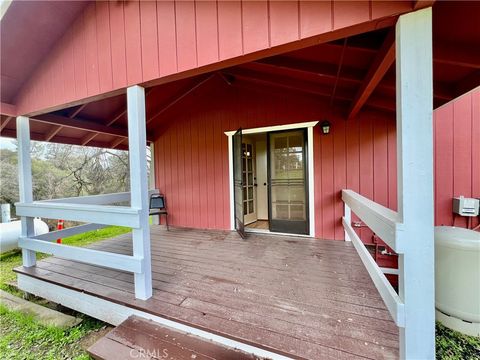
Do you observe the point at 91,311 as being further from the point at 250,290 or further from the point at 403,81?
the point at 403,81

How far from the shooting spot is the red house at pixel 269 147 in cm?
116

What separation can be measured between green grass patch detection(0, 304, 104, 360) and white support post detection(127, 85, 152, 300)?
67cm

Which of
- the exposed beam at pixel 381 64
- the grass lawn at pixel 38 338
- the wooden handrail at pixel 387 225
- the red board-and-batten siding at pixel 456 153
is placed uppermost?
the exposed beam at pixel 381 64

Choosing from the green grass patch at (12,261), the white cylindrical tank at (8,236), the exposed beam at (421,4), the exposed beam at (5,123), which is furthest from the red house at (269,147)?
the white cylindrical tank at (8,236)

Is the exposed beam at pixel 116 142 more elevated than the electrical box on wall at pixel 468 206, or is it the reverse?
the exposed beam at pixel 116 142

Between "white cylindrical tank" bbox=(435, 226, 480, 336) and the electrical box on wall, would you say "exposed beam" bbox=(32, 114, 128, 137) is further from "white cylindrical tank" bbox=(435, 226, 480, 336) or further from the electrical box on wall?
the electrical box on wall

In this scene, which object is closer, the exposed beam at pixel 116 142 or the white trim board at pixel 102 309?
the white trim board at pixel 102 309

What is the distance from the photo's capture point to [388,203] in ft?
10.5

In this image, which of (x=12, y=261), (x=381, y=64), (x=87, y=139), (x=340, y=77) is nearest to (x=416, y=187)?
(x=381, y=64)

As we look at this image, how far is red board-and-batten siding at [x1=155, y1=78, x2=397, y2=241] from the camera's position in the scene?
325cm

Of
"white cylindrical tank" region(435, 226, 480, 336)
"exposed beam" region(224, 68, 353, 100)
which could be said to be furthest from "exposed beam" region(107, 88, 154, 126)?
"white cylindrical tank" region(435, 226, 480, 336)

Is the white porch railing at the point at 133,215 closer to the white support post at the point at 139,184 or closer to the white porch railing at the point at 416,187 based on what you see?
the white support post at the point at 139,184

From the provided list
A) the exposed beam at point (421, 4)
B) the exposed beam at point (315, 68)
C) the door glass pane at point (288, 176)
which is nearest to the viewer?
the exposed beam at point (421, 4)

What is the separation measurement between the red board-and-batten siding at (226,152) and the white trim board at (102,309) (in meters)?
2.47
